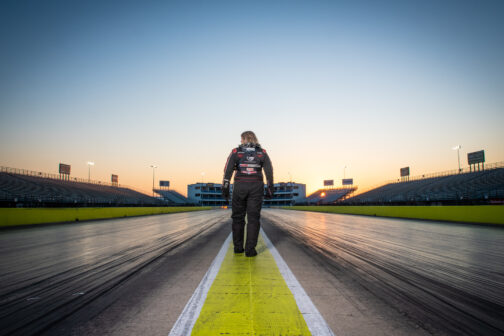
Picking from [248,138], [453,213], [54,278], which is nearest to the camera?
[54,278]

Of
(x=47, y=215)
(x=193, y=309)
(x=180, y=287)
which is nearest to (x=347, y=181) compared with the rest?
(x=47, y=215)

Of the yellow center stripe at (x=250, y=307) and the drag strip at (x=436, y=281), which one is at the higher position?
the yellow center stripe at (x=250, y=307)

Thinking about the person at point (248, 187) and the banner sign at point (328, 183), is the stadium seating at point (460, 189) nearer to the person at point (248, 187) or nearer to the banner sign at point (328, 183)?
the person at point (248, 187)

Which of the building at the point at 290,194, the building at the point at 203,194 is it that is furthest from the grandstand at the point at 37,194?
the building at the point at 290,194

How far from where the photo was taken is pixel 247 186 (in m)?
3.99

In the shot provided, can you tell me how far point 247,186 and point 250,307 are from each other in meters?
2.21

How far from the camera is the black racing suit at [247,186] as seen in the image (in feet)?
12.8

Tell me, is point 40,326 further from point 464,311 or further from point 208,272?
point 464,311

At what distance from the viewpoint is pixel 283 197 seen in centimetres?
11725

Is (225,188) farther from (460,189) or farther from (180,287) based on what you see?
(460,189)

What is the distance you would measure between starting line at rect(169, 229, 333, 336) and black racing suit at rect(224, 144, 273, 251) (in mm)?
991

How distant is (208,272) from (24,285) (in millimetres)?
1896

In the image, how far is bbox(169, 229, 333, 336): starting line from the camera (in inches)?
62.9

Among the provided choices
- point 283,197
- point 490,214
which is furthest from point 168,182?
point 490,214
